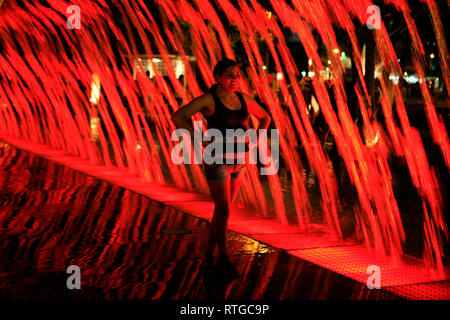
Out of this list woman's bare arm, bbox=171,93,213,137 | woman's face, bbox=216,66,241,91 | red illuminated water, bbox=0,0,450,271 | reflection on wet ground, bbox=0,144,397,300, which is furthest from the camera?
red illuminated water, bbox=0,0,450,271

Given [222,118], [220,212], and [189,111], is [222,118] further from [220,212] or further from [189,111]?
[220,212]

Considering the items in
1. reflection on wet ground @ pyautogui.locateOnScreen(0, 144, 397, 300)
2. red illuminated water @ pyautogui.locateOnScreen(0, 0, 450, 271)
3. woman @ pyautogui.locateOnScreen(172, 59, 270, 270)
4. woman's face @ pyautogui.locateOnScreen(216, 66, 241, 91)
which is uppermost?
red illuminated water @ pyautogui.locateOnScreen(0, 0, 450, 271)

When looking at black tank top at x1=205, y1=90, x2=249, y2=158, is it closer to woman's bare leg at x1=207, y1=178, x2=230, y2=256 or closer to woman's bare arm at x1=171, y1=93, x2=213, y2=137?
woman's bare arm at x1=171, y1=93, x2=213, y2=137

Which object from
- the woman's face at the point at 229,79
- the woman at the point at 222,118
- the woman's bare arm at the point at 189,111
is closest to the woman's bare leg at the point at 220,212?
the woman at the point at 222,118

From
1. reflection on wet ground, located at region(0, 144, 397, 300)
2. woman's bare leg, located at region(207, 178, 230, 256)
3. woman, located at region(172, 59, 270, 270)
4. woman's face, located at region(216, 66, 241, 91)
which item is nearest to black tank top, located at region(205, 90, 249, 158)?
woman, located at region(172, 59, 270, 270)

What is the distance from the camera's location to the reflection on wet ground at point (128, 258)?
500cm

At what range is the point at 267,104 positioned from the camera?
18594 mm

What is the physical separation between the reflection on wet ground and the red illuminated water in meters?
1.30

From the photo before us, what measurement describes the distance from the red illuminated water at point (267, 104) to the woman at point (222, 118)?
1.87 meters

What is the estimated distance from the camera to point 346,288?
522 centimetres

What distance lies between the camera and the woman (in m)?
5.49

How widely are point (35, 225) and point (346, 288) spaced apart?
12.2 feet

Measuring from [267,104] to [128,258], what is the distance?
13059 millimetres

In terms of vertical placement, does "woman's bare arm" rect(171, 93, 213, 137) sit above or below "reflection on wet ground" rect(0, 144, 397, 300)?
above
